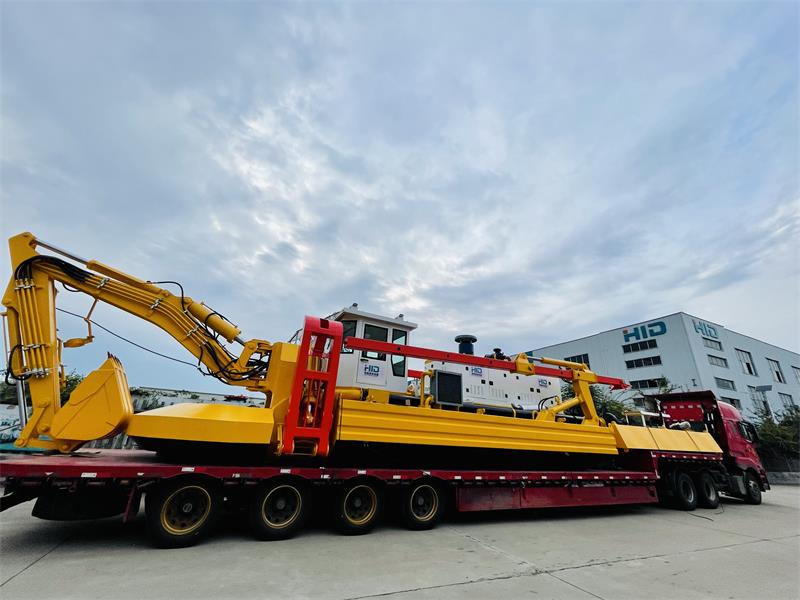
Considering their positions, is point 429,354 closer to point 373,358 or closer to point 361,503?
point 373,358

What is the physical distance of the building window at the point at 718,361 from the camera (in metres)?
37.2

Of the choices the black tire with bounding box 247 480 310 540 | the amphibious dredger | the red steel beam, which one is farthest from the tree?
the black tire with bounding box 247 480 310 540

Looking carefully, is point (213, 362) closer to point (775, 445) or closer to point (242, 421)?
point (242, 421)

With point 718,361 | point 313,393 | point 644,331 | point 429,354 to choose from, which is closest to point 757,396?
point 718,361

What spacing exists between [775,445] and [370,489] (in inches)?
1221

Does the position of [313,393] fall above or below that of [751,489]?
Answer: above

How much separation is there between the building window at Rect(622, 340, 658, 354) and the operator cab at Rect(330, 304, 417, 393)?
3937 centimetres

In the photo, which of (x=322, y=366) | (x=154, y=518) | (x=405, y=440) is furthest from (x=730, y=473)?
(x=154, y=518)

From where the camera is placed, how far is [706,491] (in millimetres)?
10711

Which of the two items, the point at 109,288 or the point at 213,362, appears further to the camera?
the point at 213,362

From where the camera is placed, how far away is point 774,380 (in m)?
43.3

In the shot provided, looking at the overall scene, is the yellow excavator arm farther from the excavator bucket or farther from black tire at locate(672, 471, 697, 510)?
black tire at locate(672, 471, 697, 510)

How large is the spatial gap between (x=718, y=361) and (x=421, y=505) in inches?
1729

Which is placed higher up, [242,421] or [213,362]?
[213,362]
